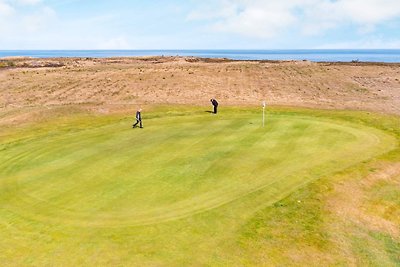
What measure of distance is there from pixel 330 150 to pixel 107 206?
13.1 metres

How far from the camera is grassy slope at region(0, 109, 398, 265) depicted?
1319 cm

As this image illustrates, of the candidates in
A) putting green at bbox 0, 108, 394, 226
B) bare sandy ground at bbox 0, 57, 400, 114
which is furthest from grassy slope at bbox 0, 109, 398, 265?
bare sandy ground at bbox 0, 57, 400, 114

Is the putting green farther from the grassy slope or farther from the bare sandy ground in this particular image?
the bare sandy ground

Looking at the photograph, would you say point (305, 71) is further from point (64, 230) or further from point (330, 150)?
point (64, 230)

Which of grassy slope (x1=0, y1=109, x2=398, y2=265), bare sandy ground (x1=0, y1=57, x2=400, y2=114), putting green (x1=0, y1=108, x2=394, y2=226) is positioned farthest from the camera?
bare sandy ground (x1=0, y1=57, x2=400, y2=114)

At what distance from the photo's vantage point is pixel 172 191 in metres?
17.2

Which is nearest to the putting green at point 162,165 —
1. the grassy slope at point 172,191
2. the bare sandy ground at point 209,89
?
the grassy slope at point 172,191

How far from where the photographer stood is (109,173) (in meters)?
19.3

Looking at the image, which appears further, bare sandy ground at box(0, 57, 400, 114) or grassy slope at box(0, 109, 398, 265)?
bare sandy ground at box(0, 57, 400, 114)

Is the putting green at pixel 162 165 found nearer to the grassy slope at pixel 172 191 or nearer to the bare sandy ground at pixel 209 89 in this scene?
the grassy slope at pixel 172 191

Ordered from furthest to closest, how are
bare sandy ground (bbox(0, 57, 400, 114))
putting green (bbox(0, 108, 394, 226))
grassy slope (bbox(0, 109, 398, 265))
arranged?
1. bare sandy ground (bbox(0, 57, 400, 114))
2. putting green (bbox(0, 108, 394, 226))
3. grassy slope (bbox(0, 109, 398, 265))

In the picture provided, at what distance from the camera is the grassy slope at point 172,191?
13.2 meters

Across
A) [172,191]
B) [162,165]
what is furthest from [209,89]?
[172,191]

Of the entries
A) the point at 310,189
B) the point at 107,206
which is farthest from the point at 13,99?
the point at 310,189
